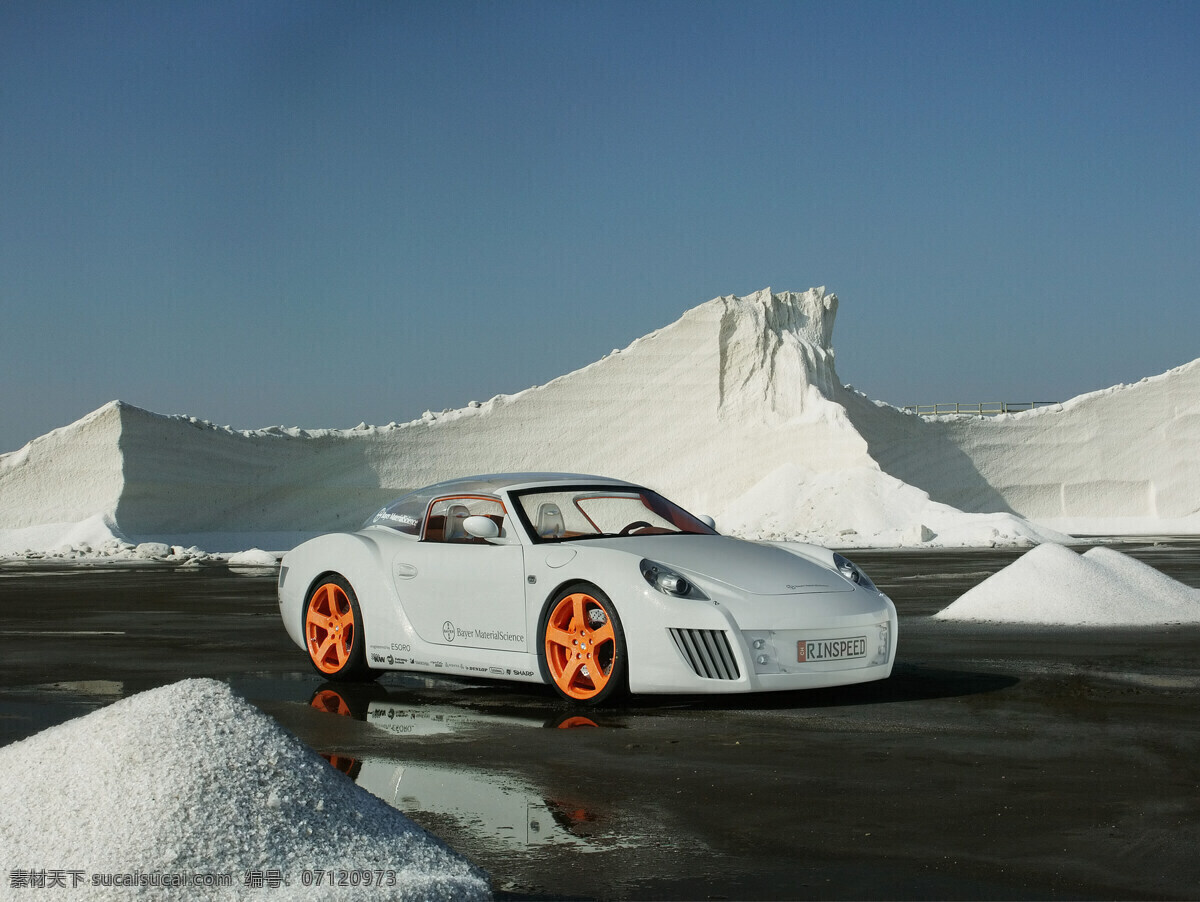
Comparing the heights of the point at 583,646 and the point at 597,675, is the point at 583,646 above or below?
above

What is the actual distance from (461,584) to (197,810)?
4840mm

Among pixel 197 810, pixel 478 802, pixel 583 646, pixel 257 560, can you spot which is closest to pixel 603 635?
pixel 583 646

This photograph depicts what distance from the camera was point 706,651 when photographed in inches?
279

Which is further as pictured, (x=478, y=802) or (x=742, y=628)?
(x=742, y=628)

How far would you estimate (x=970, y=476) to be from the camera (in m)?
54.0

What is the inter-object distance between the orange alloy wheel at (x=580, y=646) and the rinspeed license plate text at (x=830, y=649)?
0.96 m

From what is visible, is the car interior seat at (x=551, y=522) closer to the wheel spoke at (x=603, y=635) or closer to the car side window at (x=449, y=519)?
the car side window at (x=449, y=519)

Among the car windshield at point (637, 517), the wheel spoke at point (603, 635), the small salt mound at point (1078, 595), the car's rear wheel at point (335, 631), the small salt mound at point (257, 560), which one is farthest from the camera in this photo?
the small salt mound at point (257, 560)

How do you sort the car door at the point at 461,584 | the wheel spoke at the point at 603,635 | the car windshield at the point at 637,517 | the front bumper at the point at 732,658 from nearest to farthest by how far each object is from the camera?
the front bumper at the point at 732,658, the wheel spoke at the point at 603,635, the car door at the point at 461,584, the car windshield at the point at 637,517

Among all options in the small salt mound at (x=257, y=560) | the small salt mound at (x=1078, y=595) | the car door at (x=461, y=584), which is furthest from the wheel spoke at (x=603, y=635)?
the small salt mound at (x=257, y=560)

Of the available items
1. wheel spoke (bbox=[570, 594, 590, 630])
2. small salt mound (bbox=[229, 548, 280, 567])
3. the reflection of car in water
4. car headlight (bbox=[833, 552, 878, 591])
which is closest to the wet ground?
the reflection of car in water

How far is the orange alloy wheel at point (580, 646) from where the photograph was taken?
738 cm

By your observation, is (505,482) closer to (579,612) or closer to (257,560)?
(579,612)

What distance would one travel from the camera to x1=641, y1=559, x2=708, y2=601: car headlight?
7141mm
